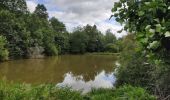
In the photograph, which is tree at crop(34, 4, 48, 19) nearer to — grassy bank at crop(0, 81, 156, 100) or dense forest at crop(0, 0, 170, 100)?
dense forest at crop(0, 0, 170, 100)

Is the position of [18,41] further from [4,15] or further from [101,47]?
[101,47]

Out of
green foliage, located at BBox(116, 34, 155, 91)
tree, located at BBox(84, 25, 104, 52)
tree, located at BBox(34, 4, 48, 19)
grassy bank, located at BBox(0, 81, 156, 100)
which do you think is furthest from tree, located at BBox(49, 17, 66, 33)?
grassy bank, located at BBox(0, 81, 156, 100)

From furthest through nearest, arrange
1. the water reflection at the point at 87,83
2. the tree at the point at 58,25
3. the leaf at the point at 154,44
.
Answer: the tree at the point at 58,25, the water reflection at the point at 87,83, the leaf at the point at 154,44

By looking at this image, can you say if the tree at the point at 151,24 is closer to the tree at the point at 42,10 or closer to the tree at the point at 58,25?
the tree at the point at 58,25

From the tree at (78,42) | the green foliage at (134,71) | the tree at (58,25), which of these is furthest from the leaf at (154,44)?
the tree at (58,25)

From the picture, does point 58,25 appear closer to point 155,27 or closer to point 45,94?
point 45,94

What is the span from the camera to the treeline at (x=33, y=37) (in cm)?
4447

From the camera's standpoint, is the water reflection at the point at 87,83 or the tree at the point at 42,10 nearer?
the water reflection at the point at 87,83

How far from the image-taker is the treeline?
44.5 meters

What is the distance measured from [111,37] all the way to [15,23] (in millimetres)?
49372

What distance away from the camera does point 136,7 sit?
2590 mm

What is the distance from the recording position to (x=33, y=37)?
171 ft

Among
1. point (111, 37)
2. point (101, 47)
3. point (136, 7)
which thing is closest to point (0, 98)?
point (136, 7)

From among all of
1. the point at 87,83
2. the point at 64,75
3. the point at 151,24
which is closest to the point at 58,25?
the point at 64,75
